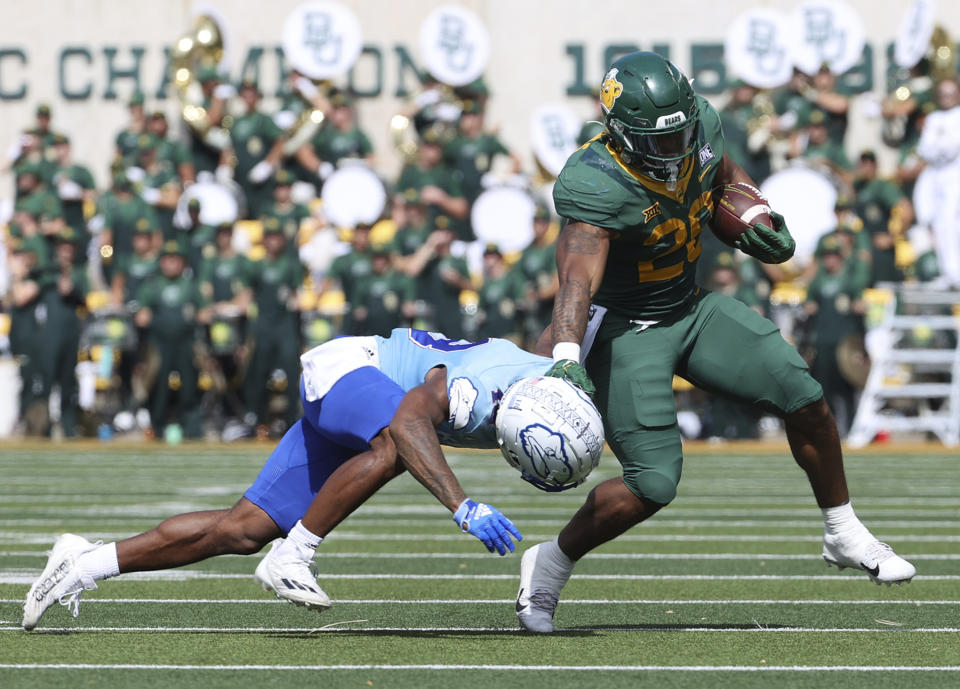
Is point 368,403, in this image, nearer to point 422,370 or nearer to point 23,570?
point 422,370

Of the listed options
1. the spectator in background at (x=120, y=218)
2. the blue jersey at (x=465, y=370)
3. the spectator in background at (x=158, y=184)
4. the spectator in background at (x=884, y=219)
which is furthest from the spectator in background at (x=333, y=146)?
the blue jersey at (x=465, y=370)

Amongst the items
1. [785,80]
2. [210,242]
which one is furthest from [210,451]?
[785,80]

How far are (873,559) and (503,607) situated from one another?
1259 mm

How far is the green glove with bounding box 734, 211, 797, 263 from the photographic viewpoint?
6.09m

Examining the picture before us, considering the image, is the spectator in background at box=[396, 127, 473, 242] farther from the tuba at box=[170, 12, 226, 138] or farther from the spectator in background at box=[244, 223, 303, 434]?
the tuba at box=[170, 12, 226, 138]

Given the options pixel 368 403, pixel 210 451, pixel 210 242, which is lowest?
pixel 210 451

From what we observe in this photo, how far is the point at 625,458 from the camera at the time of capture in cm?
592

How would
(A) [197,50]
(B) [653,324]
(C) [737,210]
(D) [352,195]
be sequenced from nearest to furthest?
(B) [653,324] < (C) [737,210] < (D) [352,195] < (A) [197,50]

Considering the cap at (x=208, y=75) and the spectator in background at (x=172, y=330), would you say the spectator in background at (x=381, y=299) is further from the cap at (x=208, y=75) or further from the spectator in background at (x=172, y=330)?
the cap at (x=208, y=75)

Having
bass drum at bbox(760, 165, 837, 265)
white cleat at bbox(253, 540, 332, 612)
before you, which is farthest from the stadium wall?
white cleat at bbox(253, 540, 332, 612)

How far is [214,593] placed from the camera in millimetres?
6863

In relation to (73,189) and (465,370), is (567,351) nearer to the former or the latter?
(465,370)

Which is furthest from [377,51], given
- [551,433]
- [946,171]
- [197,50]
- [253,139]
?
[551,433]

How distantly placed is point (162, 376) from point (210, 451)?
Answer: 4.77 feet
